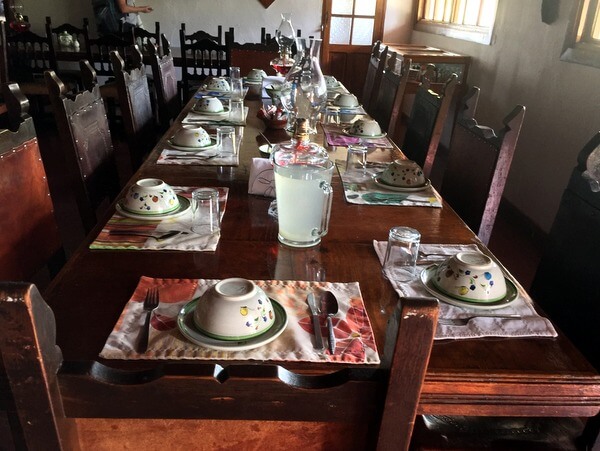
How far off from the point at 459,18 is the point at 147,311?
4.01 m

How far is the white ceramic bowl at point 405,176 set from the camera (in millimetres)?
1269

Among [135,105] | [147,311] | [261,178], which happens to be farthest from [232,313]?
[135,105]

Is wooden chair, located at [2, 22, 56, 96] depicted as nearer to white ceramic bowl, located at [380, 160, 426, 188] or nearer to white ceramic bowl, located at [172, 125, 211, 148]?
white ceramic bowl, located at [172, 125, 211, 148]

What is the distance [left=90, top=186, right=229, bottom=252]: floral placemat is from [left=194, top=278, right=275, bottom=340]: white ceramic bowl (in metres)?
0.28

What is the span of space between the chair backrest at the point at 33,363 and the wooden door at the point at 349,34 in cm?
502

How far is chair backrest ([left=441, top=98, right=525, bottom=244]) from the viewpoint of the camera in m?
1.22

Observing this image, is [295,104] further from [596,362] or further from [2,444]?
[2,444]

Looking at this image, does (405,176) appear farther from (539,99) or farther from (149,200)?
(539,99)

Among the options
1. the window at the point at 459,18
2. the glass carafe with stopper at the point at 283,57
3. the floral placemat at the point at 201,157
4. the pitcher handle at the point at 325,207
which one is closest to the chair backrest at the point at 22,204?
the floral placemat at the point at 201,157

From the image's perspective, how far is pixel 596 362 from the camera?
0.83 metres

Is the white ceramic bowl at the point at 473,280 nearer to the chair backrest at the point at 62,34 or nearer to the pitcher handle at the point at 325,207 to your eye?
the pitcher handle at the point at 325,207

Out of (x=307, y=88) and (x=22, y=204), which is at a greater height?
(x=307, y=88)

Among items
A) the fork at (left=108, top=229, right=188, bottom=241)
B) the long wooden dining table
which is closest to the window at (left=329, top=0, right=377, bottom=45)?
the long wooden dining table

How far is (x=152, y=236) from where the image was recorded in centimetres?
94
